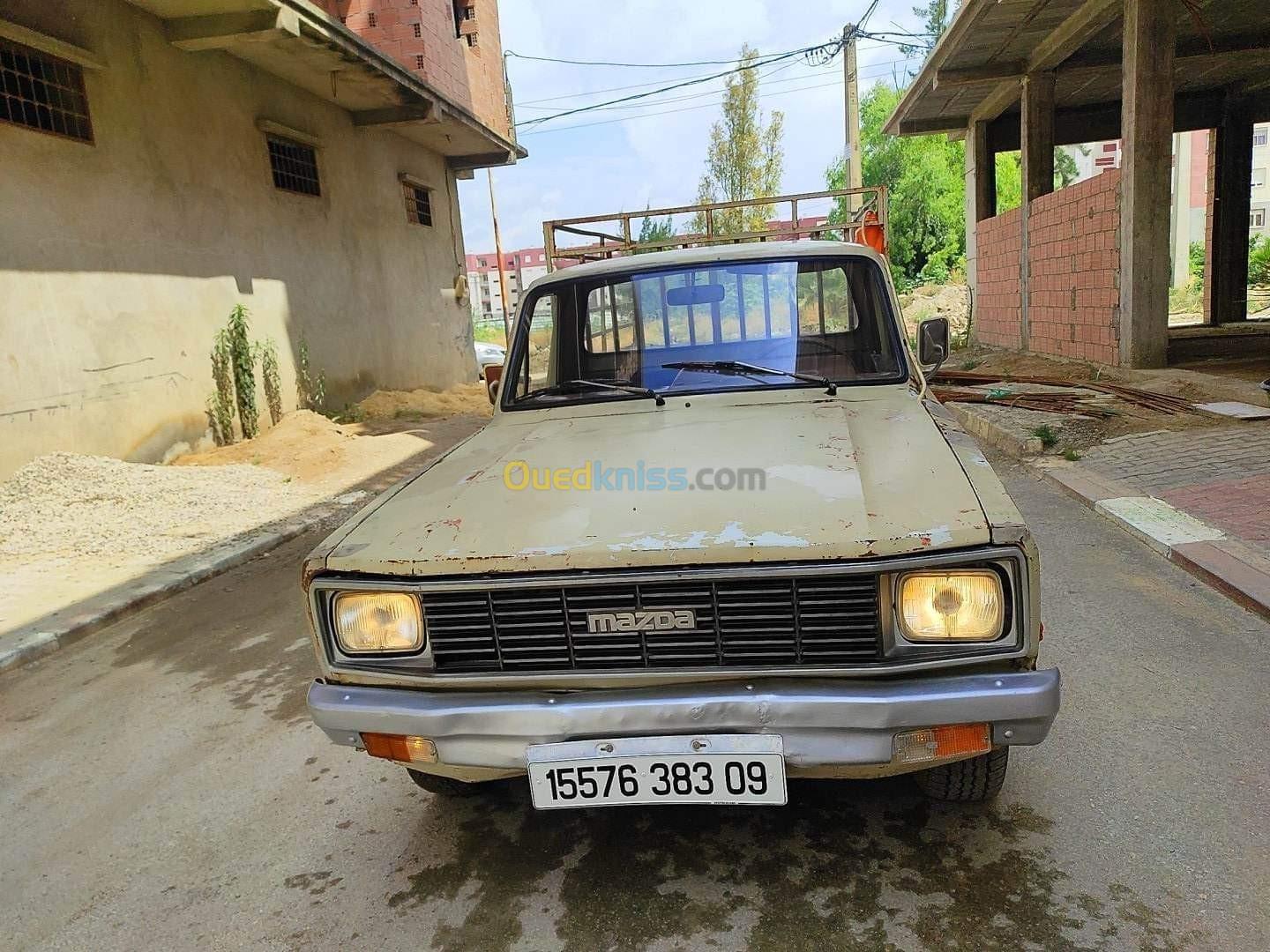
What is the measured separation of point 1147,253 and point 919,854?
9.12 m

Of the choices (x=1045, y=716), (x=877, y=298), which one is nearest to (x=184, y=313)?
(x=877, y=298)

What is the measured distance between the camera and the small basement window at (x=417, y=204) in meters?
15.2

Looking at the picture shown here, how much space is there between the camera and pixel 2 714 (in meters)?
3.90

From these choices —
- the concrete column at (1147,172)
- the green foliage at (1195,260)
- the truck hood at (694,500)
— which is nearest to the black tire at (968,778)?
the truck hood at (694,500)

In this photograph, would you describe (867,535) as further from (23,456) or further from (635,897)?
(23,456)

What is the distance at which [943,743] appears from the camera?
195 cm

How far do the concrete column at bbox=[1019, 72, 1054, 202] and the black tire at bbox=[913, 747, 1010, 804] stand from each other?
492 inches

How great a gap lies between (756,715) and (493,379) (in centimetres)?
223

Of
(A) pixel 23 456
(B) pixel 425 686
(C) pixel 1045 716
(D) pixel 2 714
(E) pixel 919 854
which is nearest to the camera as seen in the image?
(C) pixel 1045 716

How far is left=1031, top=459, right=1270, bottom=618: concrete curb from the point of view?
3.99 metres

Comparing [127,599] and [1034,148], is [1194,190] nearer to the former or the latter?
[1034,148]

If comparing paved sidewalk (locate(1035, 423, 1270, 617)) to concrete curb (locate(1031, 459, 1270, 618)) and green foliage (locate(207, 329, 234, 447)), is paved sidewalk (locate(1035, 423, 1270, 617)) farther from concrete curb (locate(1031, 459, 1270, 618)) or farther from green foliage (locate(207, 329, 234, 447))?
green foliage (locate(207, 329, 234, 447))

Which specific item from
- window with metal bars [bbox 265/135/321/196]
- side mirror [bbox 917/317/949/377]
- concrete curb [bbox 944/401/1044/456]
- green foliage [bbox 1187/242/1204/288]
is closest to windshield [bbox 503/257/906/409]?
side mirror [bbox 917/317/949/377]

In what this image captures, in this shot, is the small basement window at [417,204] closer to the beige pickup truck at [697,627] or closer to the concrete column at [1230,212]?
the beige pickup truck at [697,627]
